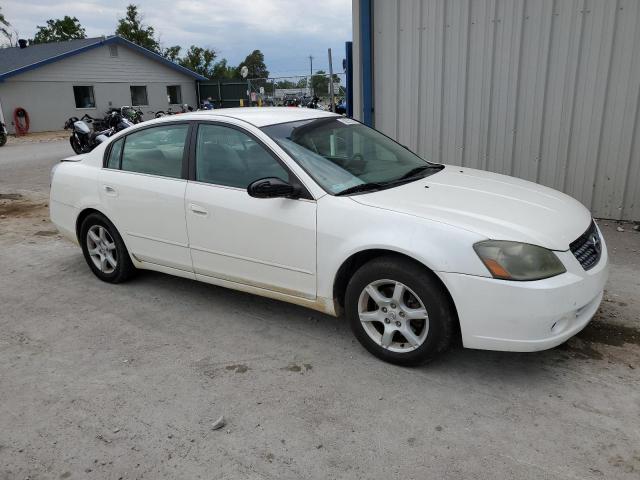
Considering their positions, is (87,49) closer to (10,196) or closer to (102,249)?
(10,196)

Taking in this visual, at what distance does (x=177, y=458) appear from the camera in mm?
2729

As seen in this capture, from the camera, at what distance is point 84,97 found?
2898cm

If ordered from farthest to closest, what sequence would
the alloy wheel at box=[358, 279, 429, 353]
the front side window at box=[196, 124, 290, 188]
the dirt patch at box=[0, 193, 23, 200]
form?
the dirt patch at box=[0, 193, 23, 200]
the front side window at box=[196, 124, 290, 188]
the alloy wheel at box=[358, 279, 429, 353]

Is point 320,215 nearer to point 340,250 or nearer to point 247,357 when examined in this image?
point 340,250

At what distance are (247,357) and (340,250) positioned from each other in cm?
100

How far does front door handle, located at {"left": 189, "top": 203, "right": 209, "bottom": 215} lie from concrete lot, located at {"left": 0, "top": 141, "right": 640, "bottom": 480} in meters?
0.87

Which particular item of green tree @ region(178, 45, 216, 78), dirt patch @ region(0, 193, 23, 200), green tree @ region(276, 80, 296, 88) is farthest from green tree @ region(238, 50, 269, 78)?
dirt patch @ region(0, 193, 23, 200)

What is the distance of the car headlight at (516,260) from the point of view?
297 centimetres

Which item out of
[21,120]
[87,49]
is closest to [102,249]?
[21,120]

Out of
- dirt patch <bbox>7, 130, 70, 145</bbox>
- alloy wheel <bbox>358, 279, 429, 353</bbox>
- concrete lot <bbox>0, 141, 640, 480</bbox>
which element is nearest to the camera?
concrete lot <bbox>0, 141, 640, 480</bbox>

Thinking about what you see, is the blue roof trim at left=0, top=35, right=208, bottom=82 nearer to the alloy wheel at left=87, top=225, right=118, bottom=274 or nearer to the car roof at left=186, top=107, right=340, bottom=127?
the alloy wheel at left=87, top=225, right=118, bottom=274

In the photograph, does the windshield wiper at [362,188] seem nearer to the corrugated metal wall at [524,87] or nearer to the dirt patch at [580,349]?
the dirt patch at [580,349]

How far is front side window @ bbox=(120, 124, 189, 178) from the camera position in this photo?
4.37 meters

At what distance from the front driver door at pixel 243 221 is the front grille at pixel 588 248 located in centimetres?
161
